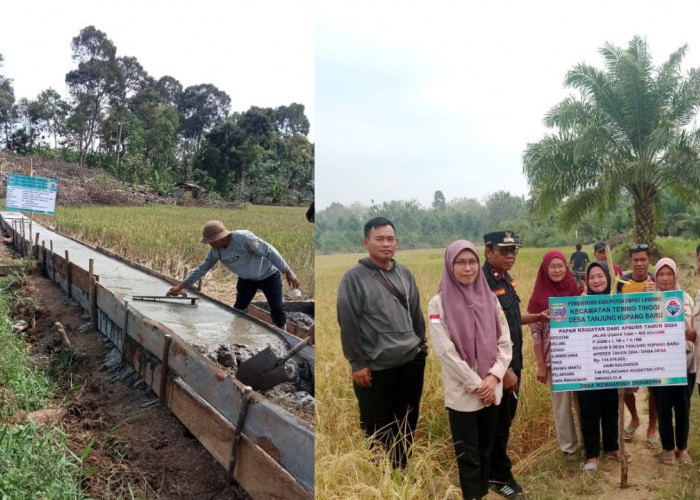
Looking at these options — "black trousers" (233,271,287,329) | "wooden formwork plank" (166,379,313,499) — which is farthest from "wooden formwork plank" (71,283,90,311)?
"wooden formwork plank" (166,379,313,499)

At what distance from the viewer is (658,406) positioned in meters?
2.79

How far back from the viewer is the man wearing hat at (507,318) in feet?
8.02

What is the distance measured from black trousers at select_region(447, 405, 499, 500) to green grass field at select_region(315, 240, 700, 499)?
0.11 m

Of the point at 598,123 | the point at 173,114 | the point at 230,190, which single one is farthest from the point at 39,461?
the point at 173,114

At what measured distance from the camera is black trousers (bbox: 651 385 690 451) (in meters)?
2.76

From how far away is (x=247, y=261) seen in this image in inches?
180

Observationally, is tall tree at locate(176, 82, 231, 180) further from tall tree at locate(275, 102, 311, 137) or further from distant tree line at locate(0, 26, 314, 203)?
tall tree at locate(275, 102, 311, 137)

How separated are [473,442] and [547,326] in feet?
2.73

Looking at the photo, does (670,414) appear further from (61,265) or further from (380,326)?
(61,265)

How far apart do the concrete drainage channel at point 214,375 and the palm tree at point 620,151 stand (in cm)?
240

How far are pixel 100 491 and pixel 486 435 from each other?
165 cm

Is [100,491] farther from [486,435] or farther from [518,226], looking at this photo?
[518,226]

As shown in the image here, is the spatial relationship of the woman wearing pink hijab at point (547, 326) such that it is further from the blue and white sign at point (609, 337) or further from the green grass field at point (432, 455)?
the blue and white sign at point (609, 337)

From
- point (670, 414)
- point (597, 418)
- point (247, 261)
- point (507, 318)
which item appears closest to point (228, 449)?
point (507, 318)
